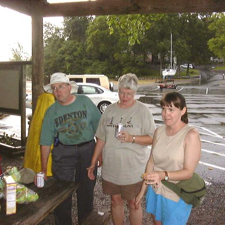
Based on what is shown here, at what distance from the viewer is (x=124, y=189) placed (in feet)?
9.78

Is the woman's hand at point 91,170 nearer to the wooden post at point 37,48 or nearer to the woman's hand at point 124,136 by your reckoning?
the woman's hand at point 124,136

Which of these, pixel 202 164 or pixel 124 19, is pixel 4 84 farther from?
pixel 202 164

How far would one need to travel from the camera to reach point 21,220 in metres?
2.19

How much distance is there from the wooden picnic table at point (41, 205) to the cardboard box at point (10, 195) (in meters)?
0.05

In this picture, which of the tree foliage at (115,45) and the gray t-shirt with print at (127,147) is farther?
the tree foliage at (115,45)

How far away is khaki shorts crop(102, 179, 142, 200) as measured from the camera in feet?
9.75

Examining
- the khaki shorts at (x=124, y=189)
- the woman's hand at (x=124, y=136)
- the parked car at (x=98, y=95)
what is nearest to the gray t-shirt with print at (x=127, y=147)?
the khaki shorts at (x=124, y=189)

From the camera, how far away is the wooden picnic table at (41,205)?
2.20 m

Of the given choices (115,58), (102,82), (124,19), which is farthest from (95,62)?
(124,19)

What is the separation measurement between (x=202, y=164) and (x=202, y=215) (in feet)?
8.49

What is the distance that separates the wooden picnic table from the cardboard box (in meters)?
0.05

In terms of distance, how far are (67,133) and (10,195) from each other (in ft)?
3.24

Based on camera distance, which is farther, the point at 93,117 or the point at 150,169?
the point at 93,117

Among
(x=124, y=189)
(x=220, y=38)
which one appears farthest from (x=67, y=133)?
(x=220, y=38)
